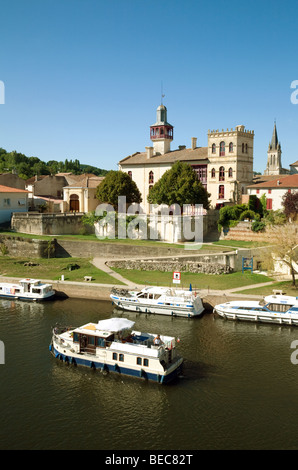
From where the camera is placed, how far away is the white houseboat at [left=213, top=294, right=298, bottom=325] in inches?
1496

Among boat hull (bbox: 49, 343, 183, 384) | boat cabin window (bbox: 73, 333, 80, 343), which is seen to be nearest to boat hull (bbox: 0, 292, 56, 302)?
boat hull (bbox: 49, 343, 183, 384)

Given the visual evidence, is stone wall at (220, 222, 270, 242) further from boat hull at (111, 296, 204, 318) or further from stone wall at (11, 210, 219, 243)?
boat hull at (111, 296, 204, 318)

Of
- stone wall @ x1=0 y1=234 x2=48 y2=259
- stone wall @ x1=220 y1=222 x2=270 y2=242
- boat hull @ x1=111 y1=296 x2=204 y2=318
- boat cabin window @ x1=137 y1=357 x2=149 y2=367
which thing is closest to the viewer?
boat cabin window @ x1=137 y1=357 x2=149 y2=367

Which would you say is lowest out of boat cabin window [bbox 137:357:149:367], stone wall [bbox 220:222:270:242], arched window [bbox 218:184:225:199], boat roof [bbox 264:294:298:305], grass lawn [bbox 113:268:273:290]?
boat cabin window [bbox 137:357:149:367]

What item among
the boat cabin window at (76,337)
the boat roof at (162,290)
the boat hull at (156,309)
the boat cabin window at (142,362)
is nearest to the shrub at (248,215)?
the boat roof at (162,290)

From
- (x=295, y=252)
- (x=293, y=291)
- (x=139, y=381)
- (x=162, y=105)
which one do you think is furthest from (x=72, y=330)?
(x=162, y=105)

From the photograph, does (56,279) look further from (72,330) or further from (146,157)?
(146,157)

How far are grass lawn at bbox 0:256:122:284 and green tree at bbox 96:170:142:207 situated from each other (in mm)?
17188

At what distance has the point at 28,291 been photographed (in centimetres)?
4669

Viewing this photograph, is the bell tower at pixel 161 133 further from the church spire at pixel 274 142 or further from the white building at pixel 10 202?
the church spire at pixel 274 142

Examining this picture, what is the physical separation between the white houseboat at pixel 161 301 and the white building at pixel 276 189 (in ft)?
94.5

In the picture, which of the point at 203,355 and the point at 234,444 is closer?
the point at 234,444

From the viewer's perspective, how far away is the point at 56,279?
51.1 meters

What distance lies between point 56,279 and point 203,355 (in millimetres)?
24836
